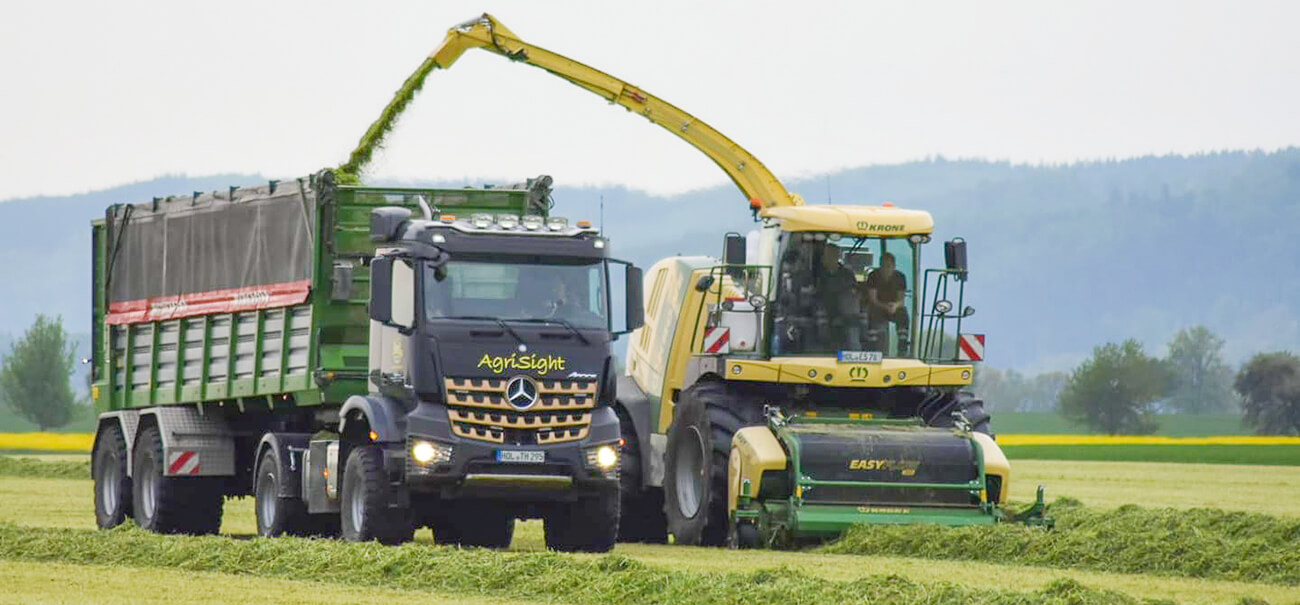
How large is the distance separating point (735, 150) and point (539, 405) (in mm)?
10691

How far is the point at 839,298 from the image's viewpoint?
25250mm

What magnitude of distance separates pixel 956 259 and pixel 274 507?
305 inches

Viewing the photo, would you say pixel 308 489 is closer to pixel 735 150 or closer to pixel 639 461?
pixel 639 461

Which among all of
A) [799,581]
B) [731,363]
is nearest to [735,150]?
[731,363]

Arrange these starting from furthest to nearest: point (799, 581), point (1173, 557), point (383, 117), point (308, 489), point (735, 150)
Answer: point (735, 150) < point (383, 117) < point (308, 489) < point (1173, 557) < point (799, 581)

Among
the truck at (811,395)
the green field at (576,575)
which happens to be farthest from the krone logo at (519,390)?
the truck at (811,395)

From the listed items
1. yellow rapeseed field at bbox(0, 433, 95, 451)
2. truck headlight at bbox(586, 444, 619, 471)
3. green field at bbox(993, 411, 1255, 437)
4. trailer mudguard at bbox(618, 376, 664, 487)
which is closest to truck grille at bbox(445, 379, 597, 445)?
truck headlight at bbox(586, 444, 619, 471)

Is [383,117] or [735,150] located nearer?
[383,117]

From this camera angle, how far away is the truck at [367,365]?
70.3ft

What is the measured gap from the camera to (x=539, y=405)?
70.5ft

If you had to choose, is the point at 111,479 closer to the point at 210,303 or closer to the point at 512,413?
the point at 210,303

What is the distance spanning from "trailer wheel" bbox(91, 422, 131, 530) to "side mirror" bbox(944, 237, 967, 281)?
10178mm

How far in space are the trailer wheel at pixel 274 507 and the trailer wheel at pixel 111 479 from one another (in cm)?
329

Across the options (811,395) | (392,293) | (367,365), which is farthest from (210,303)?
(811,395)
